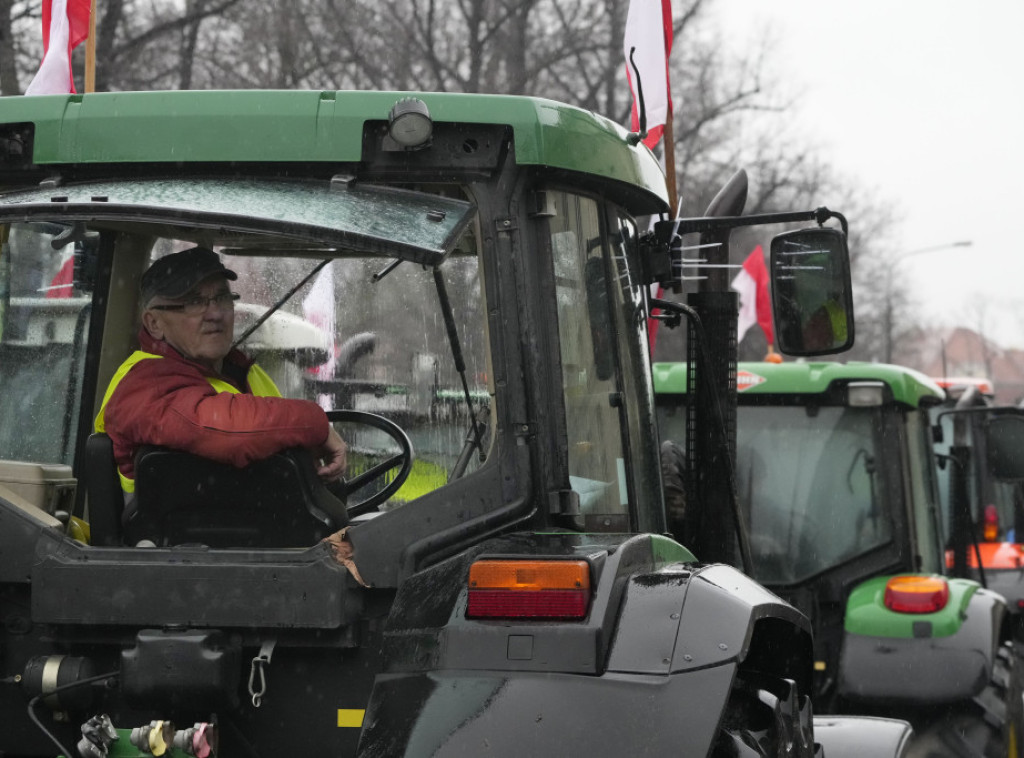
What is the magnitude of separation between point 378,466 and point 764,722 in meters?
1.16

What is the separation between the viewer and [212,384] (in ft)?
11.1

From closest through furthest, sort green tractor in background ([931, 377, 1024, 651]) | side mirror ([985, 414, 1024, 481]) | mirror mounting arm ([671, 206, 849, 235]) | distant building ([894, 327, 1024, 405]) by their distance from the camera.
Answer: mirror mounting arm ([671, 206, 849, 235]) < side mirror ([985, 414, 1024, 481]) < green tractor in background ([931, 377, 1024, 651]) < distant building ([894, 327, 1024, 405])

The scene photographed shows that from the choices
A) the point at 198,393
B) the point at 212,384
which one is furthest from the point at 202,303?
the point at 198,393

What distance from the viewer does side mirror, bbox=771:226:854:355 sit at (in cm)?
375

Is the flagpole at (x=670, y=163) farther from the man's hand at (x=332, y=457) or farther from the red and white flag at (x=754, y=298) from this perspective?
the red and white flag at (x=754, y=298)

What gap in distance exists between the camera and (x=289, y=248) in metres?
3.49

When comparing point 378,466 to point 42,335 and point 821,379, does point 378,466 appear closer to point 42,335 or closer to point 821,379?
point 42,335

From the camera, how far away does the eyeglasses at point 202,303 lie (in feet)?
11.5

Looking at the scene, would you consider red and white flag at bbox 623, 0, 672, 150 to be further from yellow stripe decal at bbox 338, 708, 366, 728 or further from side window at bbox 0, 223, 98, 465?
yellow stripe decal at bbox 338, 708, 366, 728

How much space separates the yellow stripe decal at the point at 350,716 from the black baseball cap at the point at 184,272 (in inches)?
44.4

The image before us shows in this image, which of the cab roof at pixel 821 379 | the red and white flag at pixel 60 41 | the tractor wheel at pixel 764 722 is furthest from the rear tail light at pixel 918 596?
the red and white flag at pixel 60 41

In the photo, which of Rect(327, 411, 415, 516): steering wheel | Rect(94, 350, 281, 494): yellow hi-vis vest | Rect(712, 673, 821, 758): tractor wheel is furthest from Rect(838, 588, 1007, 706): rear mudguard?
Rect(94, 350, 281, 494): yellow hi-vis vest

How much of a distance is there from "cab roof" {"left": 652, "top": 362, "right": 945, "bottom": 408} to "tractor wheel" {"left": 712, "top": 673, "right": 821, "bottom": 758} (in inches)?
171

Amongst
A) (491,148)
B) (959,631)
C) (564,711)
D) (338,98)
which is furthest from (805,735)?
(959,631)
